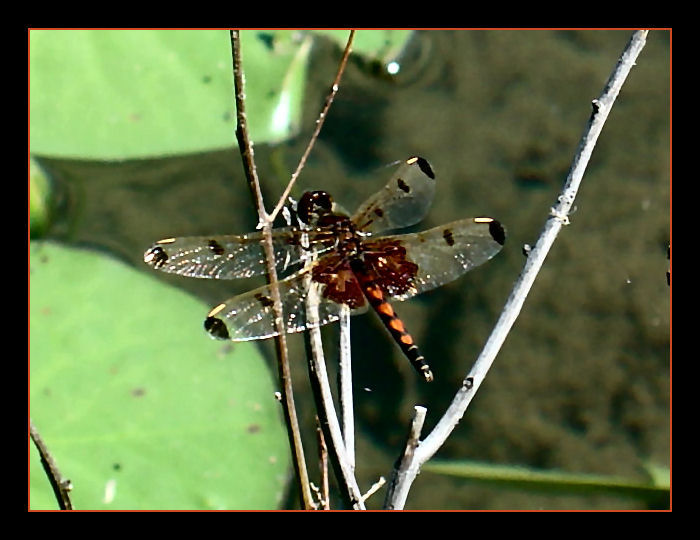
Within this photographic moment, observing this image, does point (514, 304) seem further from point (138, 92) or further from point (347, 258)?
point (138, 92)

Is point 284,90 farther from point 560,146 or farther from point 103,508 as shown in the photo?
point 103,508

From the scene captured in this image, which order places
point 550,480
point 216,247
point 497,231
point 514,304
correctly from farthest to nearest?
point 550,480 → point 497,231 → point 216,247 → point 514,304

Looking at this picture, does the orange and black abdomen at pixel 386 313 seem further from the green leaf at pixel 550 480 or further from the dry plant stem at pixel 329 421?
the dry plant stem at pixel 329 421

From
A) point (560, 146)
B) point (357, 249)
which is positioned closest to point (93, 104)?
point (357, 249)

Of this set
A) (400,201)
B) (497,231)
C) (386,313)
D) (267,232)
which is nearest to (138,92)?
(400,201)

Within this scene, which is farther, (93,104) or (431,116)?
(431,116)

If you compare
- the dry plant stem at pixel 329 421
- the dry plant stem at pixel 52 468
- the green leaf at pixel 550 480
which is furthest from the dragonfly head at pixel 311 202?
the green leaf at pixel 550 480
